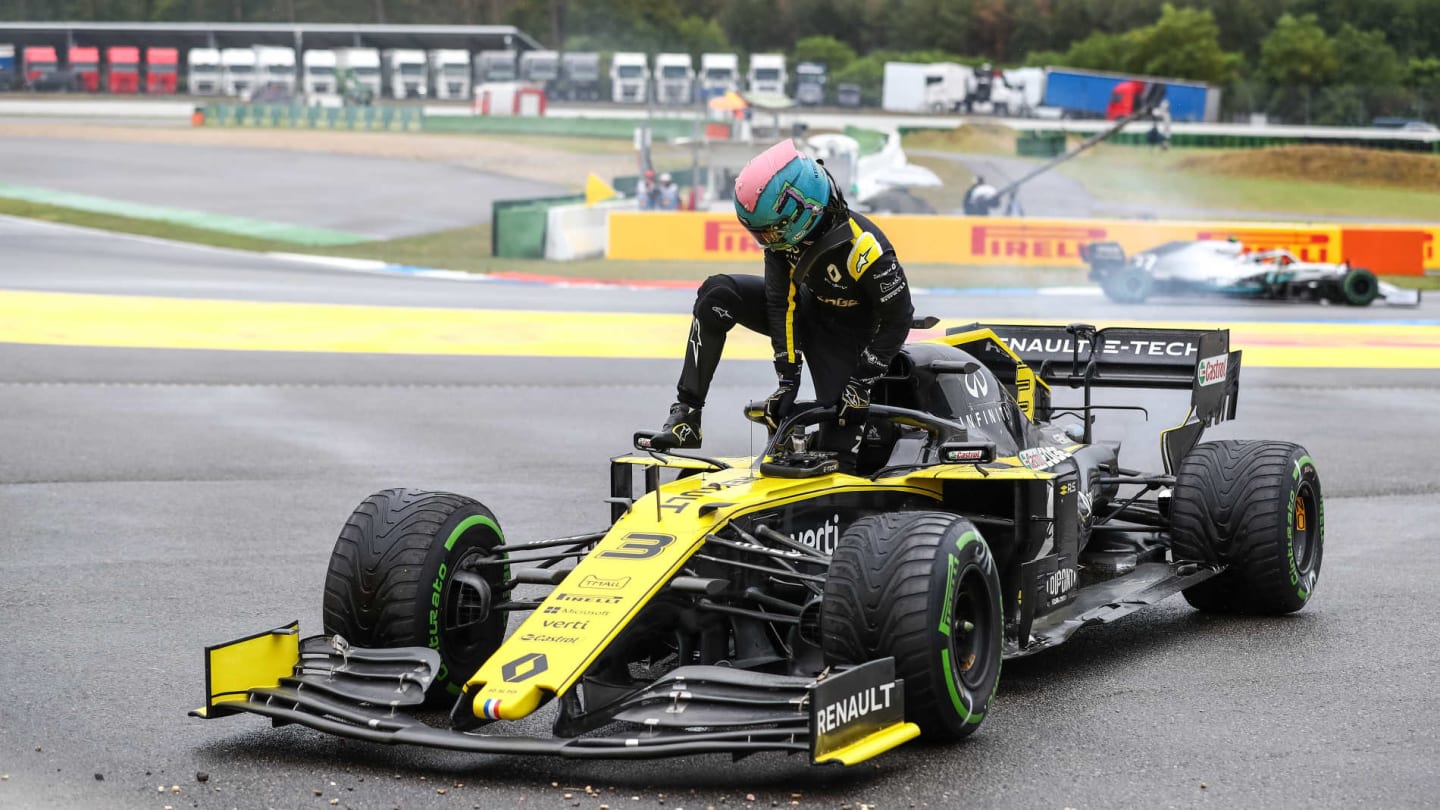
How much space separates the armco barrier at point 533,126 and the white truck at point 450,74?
14.4m

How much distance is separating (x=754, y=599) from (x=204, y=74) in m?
87.7

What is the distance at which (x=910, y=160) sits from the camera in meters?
73.3

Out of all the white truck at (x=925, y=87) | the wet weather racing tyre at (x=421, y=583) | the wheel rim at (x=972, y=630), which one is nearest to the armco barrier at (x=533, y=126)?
the white truck at (x=925, y=87)

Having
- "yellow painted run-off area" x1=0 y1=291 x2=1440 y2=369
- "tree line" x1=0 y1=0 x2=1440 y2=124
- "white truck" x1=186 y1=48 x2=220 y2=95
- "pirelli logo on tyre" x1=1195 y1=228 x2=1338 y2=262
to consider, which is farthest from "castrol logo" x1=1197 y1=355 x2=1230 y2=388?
"white truck" x1=186 y1=48 x2=220 y2=95

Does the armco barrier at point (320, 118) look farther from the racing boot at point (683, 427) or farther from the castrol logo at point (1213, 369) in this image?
the racing boot at point (683, 427)

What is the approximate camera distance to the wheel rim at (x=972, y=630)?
6.79 metres

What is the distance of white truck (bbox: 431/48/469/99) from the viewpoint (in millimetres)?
89875

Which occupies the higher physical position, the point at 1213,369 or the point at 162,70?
the point at 162,70

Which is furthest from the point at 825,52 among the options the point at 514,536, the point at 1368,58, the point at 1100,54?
the point at 514,536

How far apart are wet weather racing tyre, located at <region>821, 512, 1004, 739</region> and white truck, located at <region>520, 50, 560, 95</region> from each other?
83.9 metres

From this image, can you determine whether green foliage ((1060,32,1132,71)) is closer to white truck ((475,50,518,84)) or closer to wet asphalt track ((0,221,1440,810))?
white truck ((475,50,518,84))

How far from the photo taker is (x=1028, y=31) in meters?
126

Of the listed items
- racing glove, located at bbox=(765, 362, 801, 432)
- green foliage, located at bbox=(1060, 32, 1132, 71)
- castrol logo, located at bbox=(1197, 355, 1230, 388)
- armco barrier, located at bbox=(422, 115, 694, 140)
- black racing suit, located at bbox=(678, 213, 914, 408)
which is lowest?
armco barrier, located at bbox=(422, 115, 694, 140)

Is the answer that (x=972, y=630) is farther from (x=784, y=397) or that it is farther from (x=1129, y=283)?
(x=1129, y=283)
